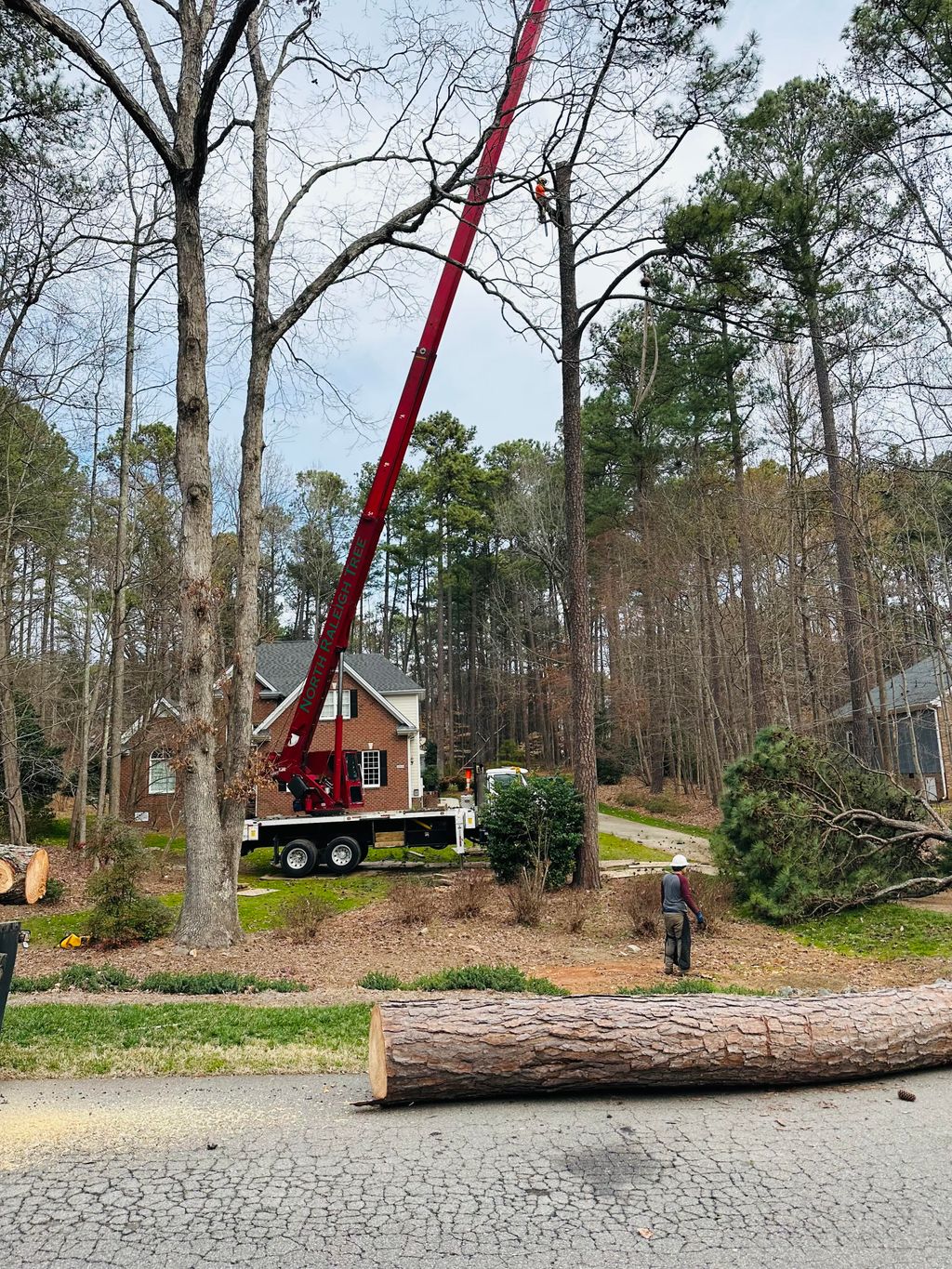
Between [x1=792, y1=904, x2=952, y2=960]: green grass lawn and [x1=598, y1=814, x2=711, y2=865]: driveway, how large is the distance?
6.98 metres

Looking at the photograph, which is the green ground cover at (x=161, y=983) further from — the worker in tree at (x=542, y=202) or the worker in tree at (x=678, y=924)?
the worker in tree at (x=542, y=202)

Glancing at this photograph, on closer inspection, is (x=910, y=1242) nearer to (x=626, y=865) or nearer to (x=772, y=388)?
(x=626, y=865)

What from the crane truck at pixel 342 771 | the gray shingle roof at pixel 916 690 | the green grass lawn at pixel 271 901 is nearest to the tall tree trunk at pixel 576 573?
the crane truck at pixel 342 771

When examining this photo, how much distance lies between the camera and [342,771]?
19.4 m

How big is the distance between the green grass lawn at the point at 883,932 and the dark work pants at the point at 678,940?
2.68 metres

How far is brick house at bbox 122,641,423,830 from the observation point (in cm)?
2750

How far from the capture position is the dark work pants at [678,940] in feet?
32.5

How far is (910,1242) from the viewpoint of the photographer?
375 cm

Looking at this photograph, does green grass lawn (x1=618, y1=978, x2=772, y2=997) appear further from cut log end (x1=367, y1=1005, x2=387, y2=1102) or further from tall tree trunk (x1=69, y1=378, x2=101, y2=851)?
tall tree trunk (x1=69, y1=378, x2=101, y2=851)

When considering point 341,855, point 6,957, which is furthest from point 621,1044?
point 341,855

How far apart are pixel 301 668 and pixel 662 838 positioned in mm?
13262

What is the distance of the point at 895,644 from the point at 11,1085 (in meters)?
19.1

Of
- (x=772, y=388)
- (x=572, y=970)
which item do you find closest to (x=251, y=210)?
(x=572, y=970)

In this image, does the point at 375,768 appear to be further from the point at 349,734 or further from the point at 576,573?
the point at 576,573
